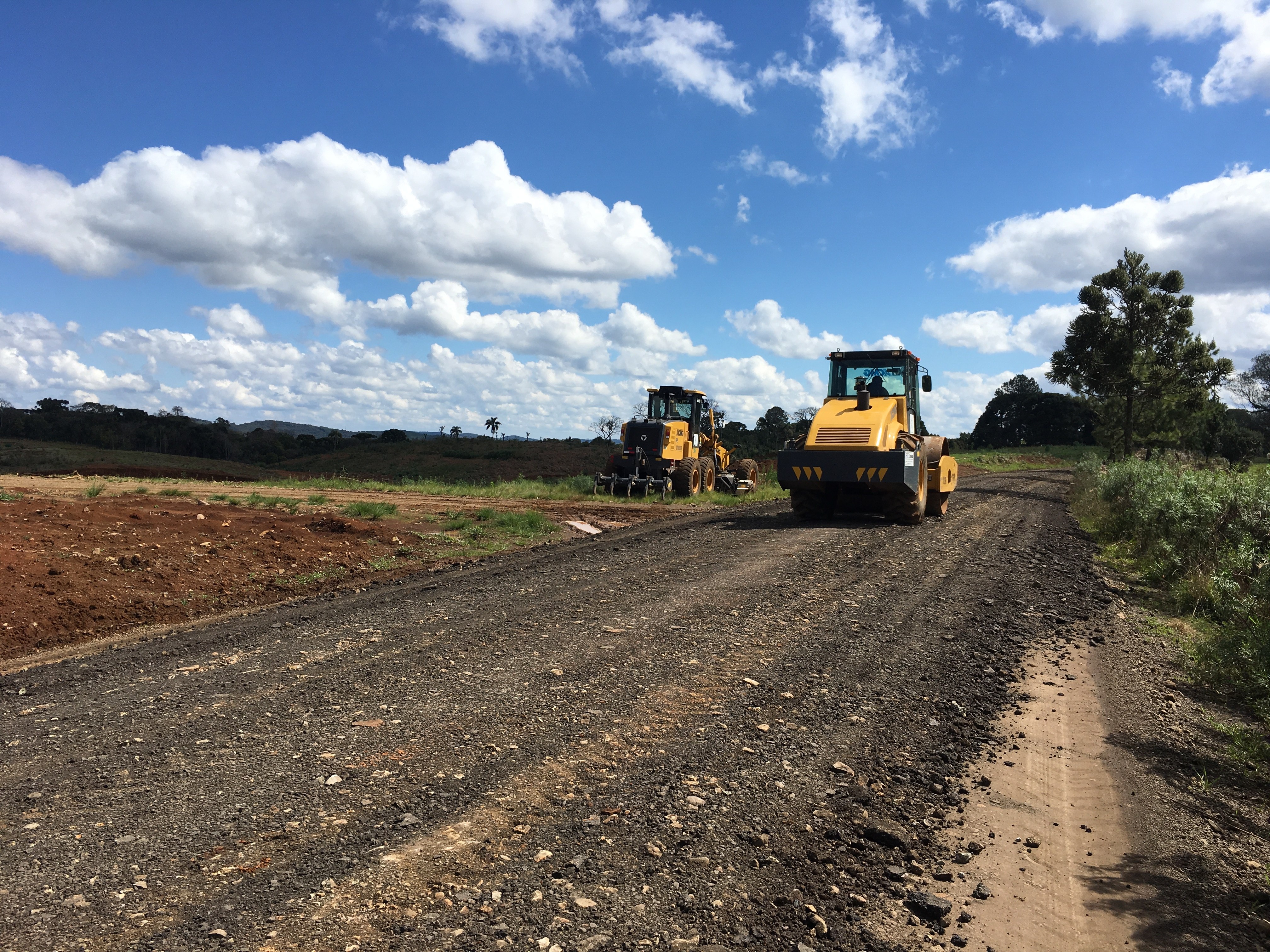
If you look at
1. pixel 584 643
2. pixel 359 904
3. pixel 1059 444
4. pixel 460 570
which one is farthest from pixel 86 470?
pixel 1059 444

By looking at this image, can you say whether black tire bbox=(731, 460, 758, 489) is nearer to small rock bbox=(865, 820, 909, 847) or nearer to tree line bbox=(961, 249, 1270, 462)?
tree line bbox=(961, 249, 1270, 462)

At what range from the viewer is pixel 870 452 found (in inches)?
535

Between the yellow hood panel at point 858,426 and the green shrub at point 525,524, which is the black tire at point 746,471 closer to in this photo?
the yellow hood panel at point 858,426

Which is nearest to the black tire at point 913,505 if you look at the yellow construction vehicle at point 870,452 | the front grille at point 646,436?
the yellow construction vehicle at point 870,452

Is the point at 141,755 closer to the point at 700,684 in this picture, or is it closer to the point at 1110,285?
the point at 700,684

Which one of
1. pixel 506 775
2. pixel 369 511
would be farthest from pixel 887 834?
pixel 369 511

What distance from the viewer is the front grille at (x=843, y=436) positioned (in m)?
13.8

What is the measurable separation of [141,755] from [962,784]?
14.8 ft

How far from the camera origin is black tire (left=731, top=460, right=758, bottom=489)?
25672mm

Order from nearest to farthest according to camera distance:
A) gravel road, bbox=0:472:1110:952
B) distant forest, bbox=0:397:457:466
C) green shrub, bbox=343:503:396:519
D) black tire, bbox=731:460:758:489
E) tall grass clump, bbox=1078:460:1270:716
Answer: gravel road, bbox=0:472:1110:952 < tall grass clump, bbox=1078:460:1270:716 < green shrub, bbox=343:503:396:519 < black tire, bbox=731:460:758:489 < distant forest, bbox=0:397:457:466

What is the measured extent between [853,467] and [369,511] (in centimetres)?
974

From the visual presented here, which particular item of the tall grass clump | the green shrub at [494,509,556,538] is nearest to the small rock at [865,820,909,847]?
the tall grass clump

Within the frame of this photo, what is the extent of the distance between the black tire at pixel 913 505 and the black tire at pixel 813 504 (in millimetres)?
1125

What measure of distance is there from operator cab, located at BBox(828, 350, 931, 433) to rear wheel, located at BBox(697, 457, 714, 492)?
7.02 m
